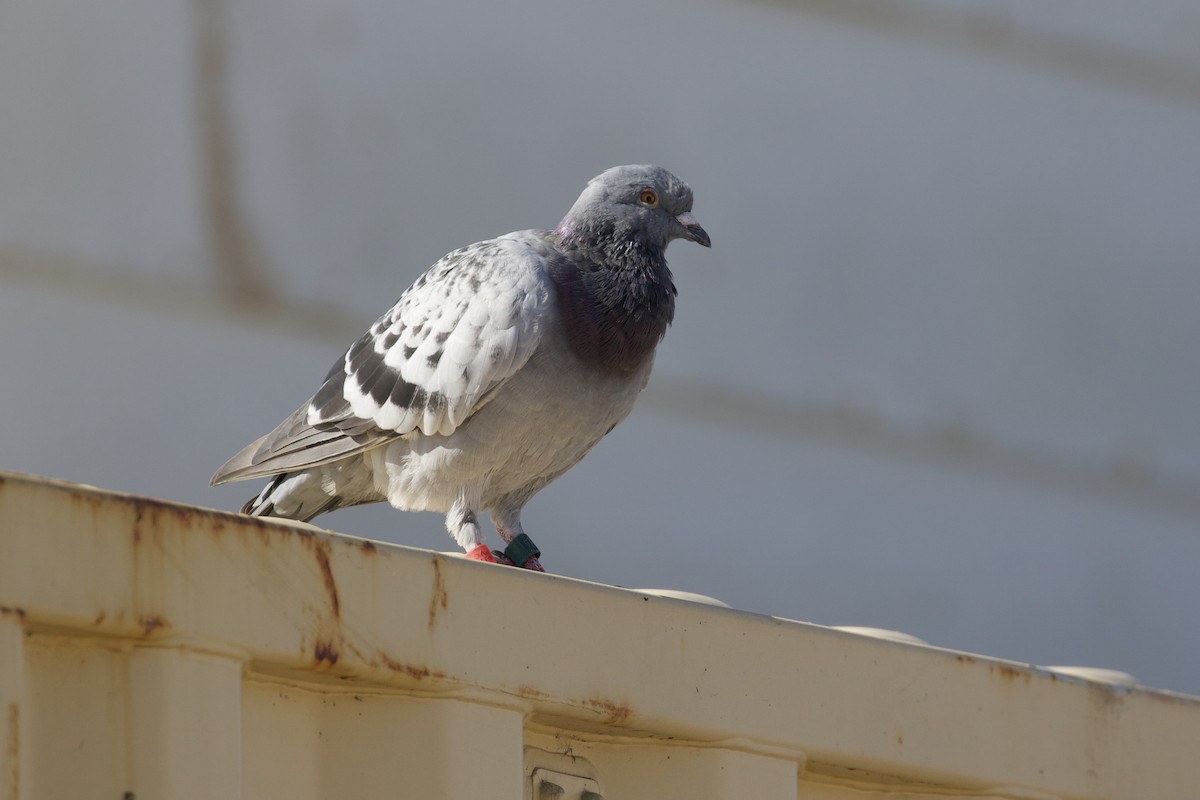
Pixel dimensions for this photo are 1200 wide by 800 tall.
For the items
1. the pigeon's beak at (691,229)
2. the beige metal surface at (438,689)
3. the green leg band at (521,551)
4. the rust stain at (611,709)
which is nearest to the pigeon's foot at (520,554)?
the green leg band at (521,551)

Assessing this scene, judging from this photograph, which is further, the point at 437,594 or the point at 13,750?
the point at 437,594

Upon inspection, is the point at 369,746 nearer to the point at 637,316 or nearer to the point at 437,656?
the point at 437,656

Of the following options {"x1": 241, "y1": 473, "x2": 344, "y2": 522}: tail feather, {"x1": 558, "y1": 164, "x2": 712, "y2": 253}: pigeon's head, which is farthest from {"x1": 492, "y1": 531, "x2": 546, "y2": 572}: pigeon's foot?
{"x1": 558, "y1": 164, "x2": 712, "y2": 253}: pigeon's head

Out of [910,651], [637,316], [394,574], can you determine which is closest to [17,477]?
[394,574]

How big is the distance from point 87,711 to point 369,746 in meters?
Result: 0.61

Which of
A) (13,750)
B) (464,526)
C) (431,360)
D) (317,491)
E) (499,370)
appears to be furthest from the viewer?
(317,491)

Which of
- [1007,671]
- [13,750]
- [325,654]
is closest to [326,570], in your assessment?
[325,654]

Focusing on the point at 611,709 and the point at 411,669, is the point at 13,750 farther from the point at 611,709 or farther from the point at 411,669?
the point at 611,709

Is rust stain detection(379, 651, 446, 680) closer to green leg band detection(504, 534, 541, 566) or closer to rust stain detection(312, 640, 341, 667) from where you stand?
rust stain detection(312, 640, 341, 667)

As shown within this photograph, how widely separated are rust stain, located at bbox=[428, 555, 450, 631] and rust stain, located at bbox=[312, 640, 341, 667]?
260 mm

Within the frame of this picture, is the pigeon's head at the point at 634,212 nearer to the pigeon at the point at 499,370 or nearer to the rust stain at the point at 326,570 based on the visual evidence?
the pigeon at the point at 499,370

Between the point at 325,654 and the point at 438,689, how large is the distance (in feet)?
0.89

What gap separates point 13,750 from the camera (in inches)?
107

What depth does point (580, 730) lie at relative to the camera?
377 cm
